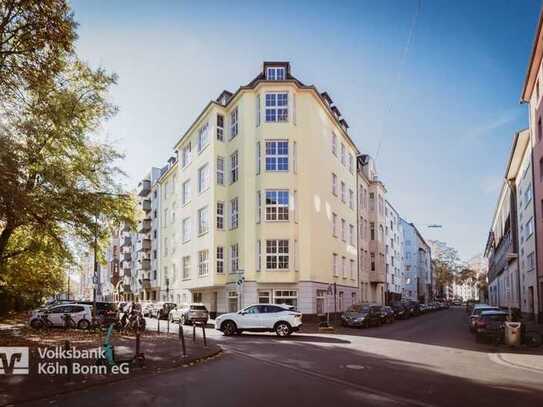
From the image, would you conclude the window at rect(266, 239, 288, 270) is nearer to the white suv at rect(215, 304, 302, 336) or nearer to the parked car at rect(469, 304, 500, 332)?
the white suv at rect(215, 304, 302, 336)

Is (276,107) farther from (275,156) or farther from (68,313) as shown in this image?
(68,313)

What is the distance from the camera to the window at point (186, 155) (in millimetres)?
44347

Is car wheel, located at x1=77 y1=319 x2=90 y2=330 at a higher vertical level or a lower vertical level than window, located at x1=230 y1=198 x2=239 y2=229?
lower

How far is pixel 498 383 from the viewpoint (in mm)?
11133

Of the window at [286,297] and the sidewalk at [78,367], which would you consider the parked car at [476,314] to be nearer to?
the window at [286,297]

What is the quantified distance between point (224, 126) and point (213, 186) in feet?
16.9

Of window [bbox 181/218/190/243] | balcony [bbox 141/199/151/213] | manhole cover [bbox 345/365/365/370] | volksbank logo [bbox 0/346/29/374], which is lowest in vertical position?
manhole cover [bbox 345/365/365/370]

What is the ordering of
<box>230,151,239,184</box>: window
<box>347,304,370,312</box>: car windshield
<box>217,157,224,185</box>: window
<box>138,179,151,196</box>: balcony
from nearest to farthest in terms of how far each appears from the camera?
<box>347,304,370,312</box>: car windshield → <box>230,151,239,184</box>: window → <box>217,157,224,185</box>: window → <box>138,179,151,196</box>: balcony

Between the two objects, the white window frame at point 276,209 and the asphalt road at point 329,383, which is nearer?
the asphalt road at point 329,383

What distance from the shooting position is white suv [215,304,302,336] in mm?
23516

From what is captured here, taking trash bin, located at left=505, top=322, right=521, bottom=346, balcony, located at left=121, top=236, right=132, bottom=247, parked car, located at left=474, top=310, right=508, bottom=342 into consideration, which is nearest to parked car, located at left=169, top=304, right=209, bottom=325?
parked car, located at left=474, top=310, right=508, bottom=342

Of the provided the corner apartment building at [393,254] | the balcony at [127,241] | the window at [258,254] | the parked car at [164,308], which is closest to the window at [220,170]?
the window at [258,254]

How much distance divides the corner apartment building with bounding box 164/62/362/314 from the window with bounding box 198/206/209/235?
3.2 inches

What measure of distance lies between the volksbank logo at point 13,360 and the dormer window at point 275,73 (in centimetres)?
2532
